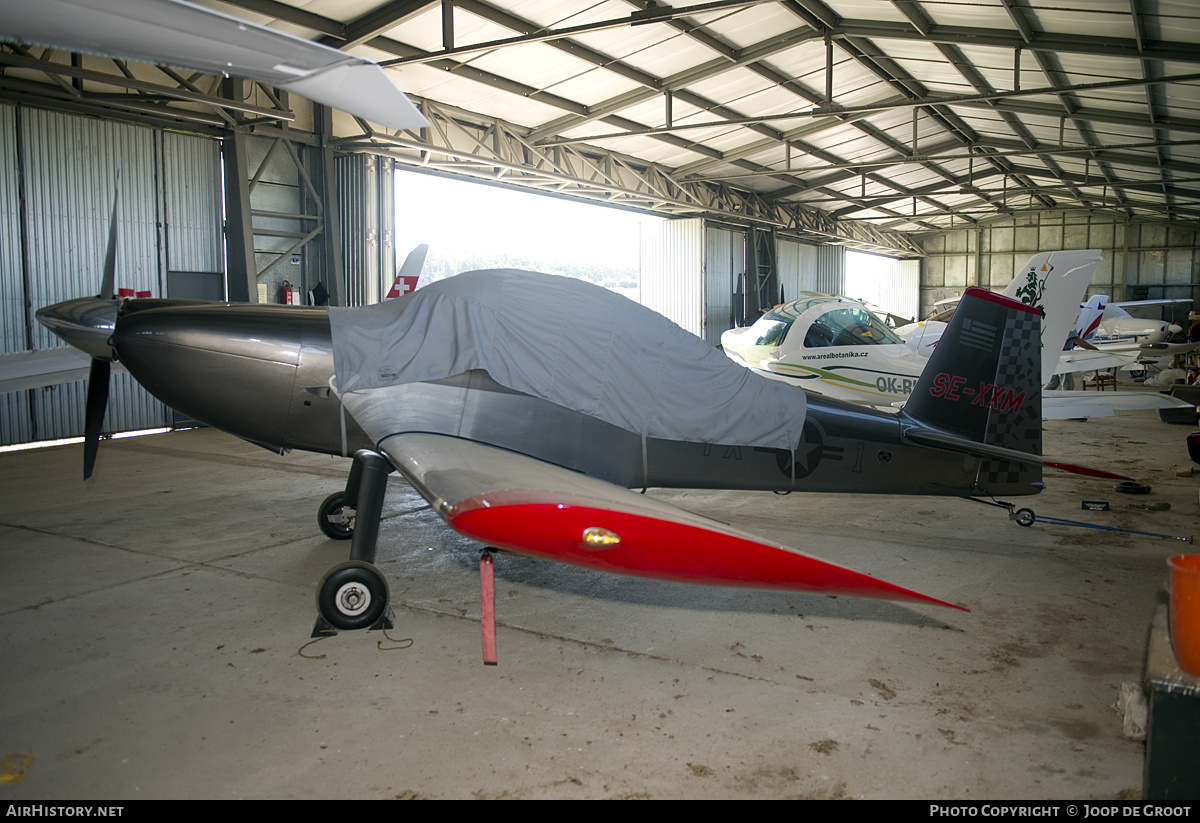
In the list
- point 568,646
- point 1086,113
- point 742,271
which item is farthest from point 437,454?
point 742,271

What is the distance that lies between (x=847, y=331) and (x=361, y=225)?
9215mm

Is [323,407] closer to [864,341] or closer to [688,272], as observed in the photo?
[864,341]

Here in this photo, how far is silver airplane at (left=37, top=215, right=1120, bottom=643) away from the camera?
4.50 metres

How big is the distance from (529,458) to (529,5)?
9124mm

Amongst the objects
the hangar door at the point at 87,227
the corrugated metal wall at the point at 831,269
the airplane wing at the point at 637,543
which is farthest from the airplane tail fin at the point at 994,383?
the corrugated metal wall at the point at 831,269

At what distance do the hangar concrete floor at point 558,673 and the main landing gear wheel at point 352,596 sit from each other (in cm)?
12

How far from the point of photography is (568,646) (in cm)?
411

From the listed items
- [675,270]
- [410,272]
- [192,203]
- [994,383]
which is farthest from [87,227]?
[675,270]

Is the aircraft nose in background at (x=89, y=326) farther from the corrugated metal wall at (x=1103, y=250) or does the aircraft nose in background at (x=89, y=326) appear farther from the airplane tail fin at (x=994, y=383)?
the corrugated metal wall at (x=1103, y=250)

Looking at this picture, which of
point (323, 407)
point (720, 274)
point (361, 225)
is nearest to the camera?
point (323, 407)

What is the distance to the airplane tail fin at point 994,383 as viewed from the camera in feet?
18.6

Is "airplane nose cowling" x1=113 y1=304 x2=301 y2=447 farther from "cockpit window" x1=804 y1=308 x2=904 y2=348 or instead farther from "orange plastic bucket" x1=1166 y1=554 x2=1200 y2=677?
"cockpit window" x1=804 y1=308 x2=904 y2=348

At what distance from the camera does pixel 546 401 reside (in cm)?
464

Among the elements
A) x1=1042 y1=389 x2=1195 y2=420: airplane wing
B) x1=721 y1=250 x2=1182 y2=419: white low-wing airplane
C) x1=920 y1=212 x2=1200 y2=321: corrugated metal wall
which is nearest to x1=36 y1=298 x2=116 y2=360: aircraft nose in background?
x1=721 y1=250 x2=1182 y2=419: white low-wing airplane
